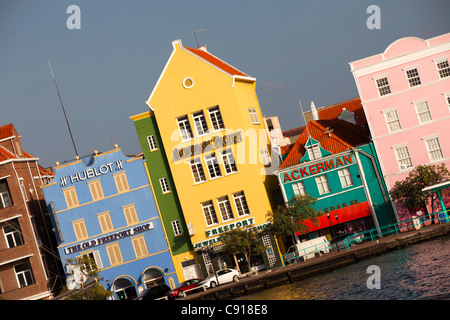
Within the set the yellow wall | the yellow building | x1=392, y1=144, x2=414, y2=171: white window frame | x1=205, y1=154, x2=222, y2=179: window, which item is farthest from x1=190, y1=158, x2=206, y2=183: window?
x1=392, y1=144, x2=414, y2=171: white window frame

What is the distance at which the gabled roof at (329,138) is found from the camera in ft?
187

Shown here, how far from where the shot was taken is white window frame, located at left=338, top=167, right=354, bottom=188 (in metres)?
56.2

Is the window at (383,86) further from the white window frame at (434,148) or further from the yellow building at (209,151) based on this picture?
the yellow building at (209,151)

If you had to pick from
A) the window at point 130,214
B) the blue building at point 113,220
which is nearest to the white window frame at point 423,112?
the blue building at point 113,220

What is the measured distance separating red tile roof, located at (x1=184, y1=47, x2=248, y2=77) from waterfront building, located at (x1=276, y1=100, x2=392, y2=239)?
10.0m

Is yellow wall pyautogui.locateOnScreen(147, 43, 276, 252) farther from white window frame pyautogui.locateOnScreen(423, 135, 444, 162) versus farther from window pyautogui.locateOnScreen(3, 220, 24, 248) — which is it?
window pyautogui.locateOnScreen(3, 220, 24, 248)

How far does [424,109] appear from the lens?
54625 millimetres

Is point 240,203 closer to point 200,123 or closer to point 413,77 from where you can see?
point 200,123

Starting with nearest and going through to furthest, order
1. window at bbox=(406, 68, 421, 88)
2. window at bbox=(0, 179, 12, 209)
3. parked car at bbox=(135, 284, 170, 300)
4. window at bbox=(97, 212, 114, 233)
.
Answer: parked car at bbox=(135, 284, 170, 300) < window at bbox=(406, 68, 421, 88) < window at bbox=(97, 212, 114, 233) < window at bbox=(0, 179, 12, 209)

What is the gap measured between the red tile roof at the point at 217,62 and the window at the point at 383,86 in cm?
1358

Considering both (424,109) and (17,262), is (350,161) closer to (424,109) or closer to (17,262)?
(424,109)

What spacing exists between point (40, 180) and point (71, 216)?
7510 mm

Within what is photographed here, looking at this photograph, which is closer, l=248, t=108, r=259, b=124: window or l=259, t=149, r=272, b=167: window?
l=259, t=149, r=272, b=167: window
